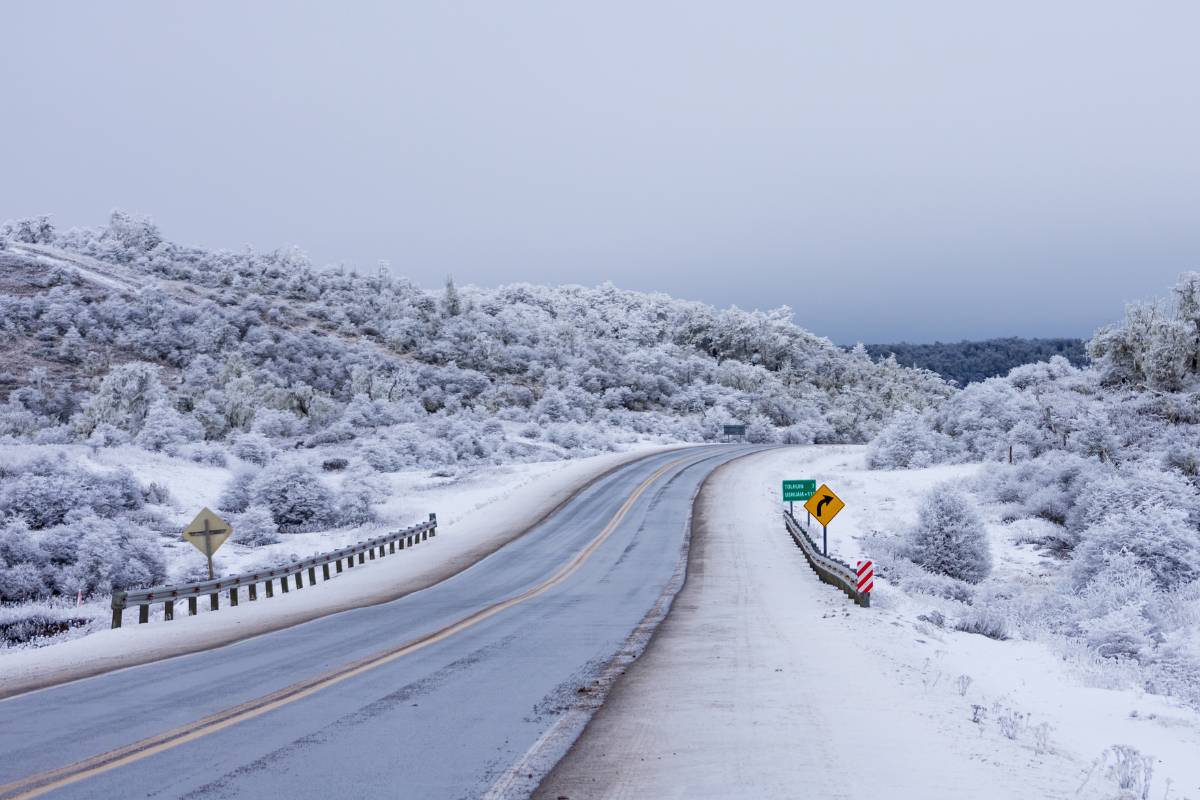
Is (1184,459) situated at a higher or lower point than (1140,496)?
higher

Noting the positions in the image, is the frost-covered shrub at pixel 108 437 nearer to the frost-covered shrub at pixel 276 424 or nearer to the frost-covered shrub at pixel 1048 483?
the frost-covered shrub at pixel 276 424

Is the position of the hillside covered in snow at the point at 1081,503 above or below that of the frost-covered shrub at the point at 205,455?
below

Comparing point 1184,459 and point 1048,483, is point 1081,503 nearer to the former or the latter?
point 1048,483

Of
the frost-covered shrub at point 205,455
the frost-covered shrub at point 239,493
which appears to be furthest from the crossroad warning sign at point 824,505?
the frost-covered shrub at point 205,455

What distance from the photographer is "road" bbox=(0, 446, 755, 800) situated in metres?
6.42

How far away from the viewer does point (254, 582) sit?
20.0 metres

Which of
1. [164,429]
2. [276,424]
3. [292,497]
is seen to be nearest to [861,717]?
[292,497]

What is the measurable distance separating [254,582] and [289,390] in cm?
4751

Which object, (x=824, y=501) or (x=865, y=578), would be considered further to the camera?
(x=824, y=501)

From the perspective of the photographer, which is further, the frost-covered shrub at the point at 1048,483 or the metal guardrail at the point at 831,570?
the frost-covered shrub at the point at 1048,483

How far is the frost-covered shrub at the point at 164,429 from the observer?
43.1 m

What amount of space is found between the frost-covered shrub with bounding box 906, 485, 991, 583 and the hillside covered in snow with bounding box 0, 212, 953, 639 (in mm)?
21550

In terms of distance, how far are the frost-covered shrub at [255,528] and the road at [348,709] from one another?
1475cm

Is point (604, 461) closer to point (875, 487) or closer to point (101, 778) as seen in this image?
point (875, 487)
